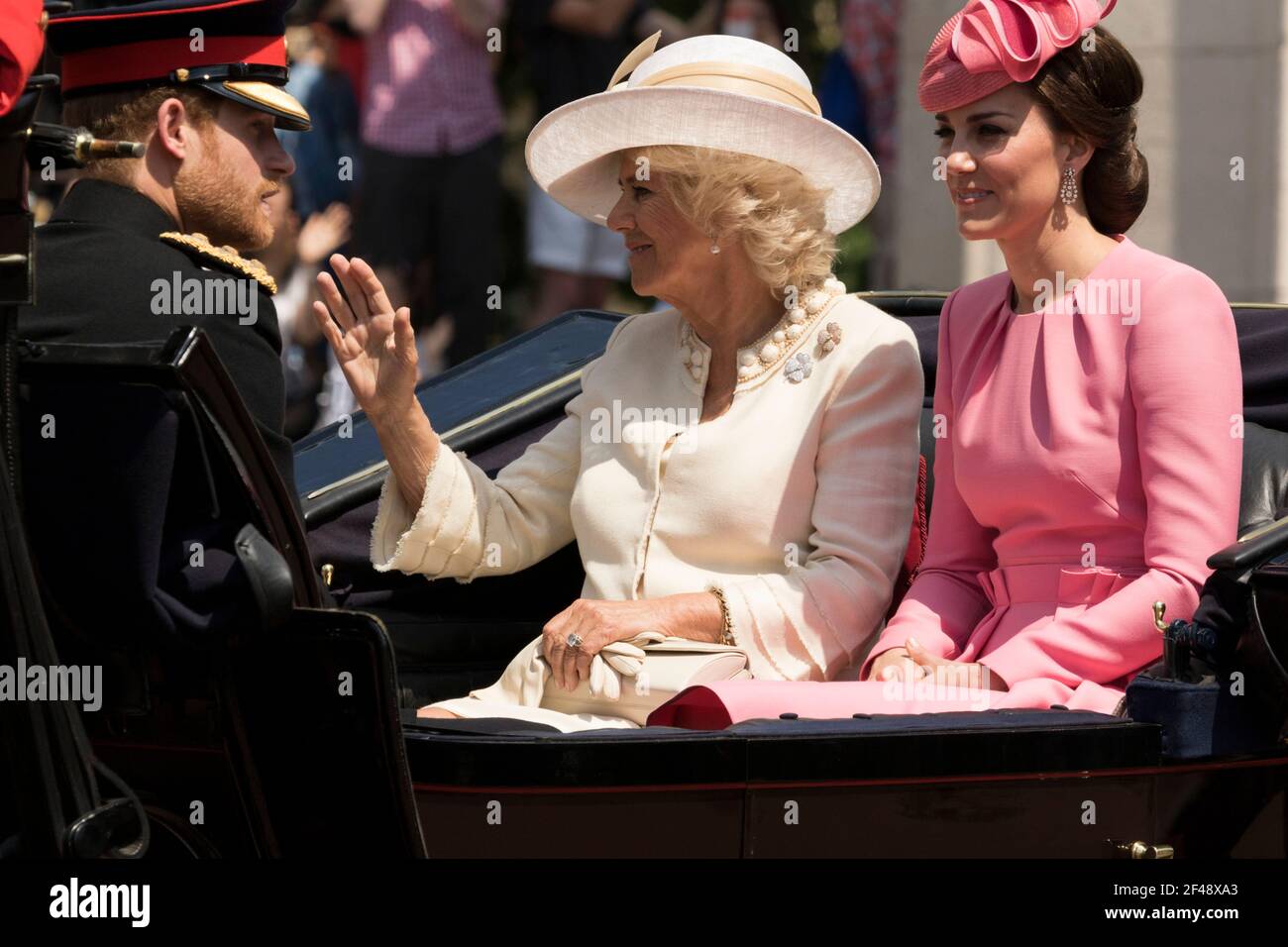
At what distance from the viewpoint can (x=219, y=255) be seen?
119 inches

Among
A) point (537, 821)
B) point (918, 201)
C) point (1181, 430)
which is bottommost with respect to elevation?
point (537, 821)

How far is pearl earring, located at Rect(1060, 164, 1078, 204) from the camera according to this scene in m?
3.34

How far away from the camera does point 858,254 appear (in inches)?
320

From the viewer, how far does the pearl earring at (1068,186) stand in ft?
11.0

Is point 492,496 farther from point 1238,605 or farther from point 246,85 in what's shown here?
point 1238,605

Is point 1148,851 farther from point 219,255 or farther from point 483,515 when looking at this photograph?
point 219,255

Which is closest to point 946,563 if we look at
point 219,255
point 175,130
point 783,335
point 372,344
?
point 783,335

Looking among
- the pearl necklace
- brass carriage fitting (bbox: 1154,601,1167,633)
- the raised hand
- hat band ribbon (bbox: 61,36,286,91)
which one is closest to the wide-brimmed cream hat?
the pearl necklace

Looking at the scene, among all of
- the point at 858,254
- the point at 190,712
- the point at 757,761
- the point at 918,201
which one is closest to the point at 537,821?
the point at 757,761

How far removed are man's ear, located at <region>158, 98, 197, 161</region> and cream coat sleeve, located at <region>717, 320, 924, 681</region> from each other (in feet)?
3.48

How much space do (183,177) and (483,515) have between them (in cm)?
81

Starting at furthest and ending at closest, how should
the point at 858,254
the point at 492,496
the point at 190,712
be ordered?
the point at 858,254 < the point at 492,496 < the point at 190,712

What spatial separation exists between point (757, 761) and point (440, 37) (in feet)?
14.6

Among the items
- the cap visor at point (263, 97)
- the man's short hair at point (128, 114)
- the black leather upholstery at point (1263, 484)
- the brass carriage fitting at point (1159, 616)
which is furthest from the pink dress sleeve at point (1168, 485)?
the man's short hair at point (128, 114)
